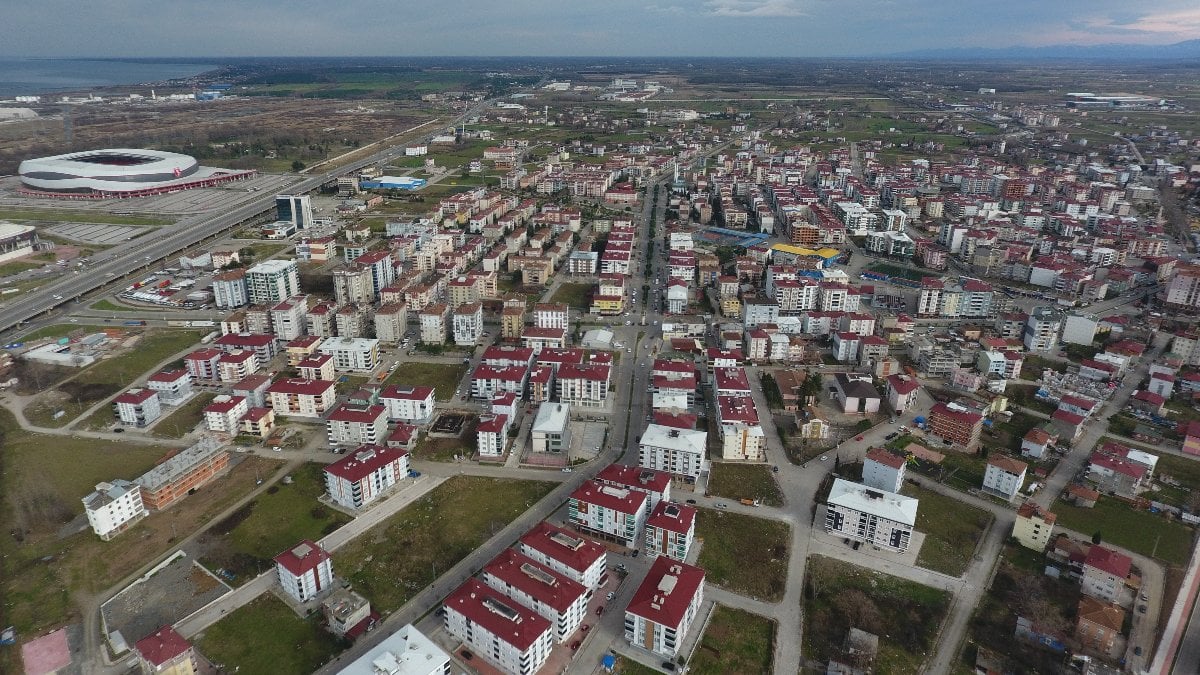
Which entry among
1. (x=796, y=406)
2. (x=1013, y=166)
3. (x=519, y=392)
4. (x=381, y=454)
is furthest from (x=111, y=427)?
(x=1013, y=166)

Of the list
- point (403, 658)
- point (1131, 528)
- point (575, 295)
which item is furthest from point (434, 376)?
point (1131, 528)

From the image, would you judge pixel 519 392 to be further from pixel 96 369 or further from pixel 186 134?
pixel 186 134

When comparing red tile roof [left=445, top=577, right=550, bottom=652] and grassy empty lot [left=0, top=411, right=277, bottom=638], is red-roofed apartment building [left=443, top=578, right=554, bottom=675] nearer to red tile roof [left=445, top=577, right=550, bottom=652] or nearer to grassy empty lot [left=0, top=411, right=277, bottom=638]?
red tile roof [left=445, top=577, right=550, bottom=652]

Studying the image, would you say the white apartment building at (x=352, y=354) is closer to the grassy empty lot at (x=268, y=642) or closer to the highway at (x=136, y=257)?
the grassy empty lot at (x=268, y=642)

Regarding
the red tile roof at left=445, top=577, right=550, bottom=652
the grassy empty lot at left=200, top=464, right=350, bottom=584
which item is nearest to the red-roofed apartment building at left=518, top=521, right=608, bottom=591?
the red tile roof at left=445, top=577, right=550, bottom=652

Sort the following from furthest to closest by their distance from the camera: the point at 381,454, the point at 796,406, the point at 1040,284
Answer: the point at 1040,284 → the point at 796,406 → the point at 381,454

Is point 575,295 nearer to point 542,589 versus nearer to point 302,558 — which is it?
point 302,558
